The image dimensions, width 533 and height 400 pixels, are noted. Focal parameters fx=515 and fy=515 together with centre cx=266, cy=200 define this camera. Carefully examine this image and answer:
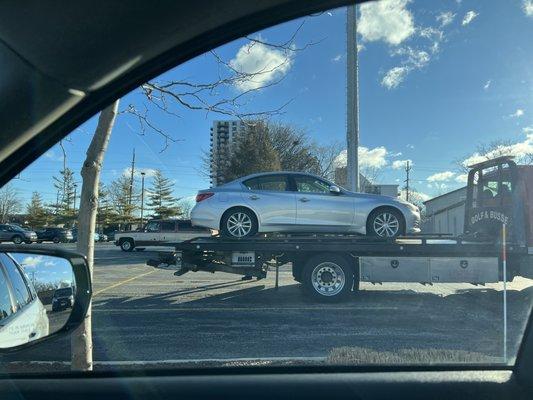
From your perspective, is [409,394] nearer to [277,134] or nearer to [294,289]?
[277,134]

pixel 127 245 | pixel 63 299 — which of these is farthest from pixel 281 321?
pixel 127 245

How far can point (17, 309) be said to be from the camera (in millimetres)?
1698

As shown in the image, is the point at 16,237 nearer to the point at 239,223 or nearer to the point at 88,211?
the point at 88,211

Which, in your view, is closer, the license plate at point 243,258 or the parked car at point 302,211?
the parked car at point 302,211

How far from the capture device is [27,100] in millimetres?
1463

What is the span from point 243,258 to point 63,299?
838cm

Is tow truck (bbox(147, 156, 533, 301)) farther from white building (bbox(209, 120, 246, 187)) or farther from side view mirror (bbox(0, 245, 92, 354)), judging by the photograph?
side view mirror (bbox(0, 245, 92, 354))

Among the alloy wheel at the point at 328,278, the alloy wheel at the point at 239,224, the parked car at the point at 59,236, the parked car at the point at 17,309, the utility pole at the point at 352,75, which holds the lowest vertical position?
the alloy wheel at the point at 328,278

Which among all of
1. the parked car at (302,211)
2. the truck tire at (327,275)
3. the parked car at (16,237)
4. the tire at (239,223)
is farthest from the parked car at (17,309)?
the truck tire at (327,275)

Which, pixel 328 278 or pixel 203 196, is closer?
pixel 203 196

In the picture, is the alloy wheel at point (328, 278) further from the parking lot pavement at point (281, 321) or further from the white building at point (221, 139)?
the white building at point (221, 139)

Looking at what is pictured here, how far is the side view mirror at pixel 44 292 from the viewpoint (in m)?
1.68

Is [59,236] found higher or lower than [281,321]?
higher

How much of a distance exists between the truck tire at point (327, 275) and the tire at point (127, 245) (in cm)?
1882
